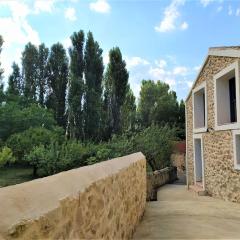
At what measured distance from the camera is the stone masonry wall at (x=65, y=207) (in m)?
2.06

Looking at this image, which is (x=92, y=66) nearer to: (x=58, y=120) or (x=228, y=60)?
(x=58, y=120)

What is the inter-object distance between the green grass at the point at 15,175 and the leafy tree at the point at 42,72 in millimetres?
8645

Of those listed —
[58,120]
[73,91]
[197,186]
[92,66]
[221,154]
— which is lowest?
[197,186]

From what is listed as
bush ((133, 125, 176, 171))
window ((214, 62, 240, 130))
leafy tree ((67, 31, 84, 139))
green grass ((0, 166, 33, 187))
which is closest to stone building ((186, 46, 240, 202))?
window ((214, 62, 240, 130))

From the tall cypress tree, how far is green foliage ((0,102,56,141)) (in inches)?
132

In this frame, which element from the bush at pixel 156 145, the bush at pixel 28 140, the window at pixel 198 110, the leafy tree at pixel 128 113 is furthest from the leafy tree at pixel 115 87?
the window at pixel 198 110

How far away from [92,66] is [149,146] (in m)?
12.1

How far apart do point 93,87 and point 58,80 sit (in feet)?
12.9

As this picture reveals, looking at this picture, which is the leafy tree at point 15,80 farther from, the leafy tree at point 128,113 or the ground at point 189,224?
the ground at point 189,224

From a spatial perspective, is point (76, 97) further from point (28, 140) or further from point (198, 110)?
point (198, 110)

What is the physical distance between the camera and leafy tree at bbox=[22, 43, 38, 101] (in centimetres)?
3625

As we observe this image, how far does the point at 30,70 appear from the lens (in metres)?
37.3

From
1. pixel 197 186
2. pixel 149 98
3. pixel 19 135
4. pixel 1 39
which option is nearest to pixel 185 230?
pixel 197 186

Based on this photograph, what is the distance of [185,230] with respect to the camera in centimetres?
715
